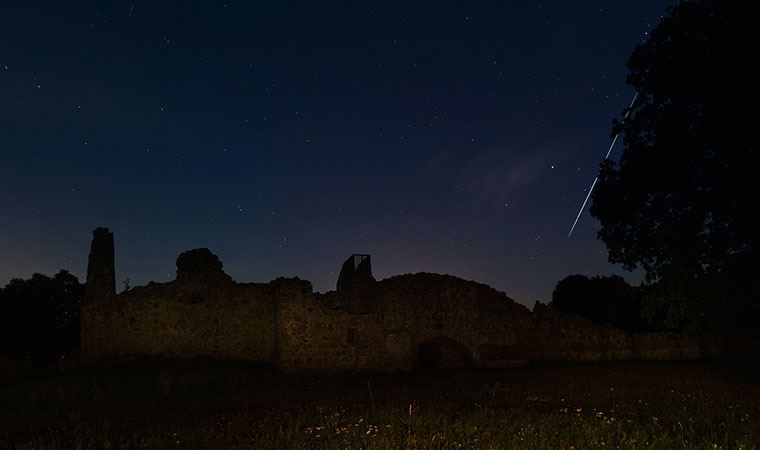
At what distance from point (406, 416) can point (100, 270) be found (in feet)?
79.6

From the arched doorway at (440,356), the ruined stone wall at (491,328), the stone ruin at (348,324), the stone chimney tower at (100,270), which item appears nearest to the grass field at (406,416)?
the stone ruin at (348,324)

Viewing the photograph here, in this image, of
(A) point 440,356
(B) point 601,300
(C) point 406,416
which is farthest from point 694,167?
(B) point 601,300

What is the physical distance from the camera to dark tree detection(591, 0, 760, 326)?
1528cm

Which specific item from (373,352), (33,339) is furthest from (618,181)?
(33,339)

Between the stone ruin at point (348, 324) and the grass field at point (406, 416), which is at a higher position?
the stone ruin at point (348, 324)

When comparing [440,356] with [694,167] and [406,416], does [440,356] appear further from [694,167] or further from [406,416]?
[406,416]

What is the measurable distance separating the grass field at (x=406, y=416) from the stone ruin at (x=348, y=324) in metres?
7.91

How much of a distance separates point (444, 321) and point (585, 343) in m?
7.44

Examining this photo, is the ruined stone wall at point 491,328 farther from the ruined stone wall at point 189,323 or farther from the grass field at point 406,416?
the grass field at point 406,416

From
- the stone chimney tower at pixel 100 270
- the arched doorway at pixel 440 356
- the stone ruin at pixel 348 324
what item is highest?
the stone chimney tower at pixel 100 270

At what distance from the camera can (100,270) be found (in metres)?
28.0

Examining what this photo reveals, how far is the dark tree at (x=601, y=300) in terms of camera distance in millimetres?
45719

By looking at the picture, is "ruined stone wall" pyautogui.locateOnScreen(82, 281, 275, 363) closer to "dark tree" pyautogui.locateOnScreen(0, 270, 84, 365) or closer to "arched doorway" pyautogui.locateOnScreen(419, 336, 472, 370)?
"arched doorway" pyautogui.locateOnScreen(419, 336, 472, 370)

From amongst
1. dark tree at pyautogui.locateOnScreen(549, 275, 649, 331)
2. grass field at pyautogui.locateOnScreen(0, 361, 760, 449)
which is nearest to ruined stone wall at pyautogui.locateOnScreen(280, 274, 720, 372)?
grass field at pyautogui.locateOnScreen(0, 361, 760, 449)
